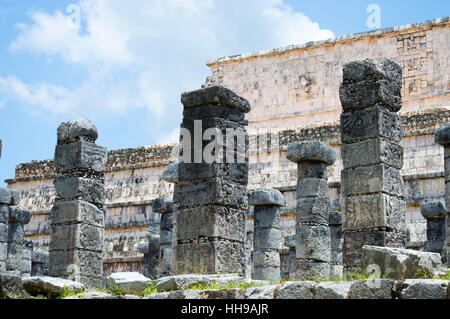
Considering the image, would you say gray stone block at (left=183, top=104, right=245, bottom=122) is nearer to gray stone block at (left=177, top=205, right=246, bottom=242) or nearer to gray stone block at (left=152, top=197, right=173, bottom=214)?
gray stone block at (left=177, top=205, right=246, bottom=242)

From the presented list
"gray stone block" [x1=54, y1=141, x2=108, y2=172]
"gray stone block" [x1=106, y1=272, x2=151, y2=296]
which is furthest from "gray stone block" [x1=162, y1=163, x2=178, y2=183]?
"gray stone block" [x1=106, y1=272, x2=151, y2=296]

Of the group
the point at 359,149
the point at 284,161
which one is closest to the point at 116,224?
the point at 284,161

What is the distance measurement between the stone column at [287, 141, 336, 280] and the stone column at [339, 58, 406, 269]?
10.1ft

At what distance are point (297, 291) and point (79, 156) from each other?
6.90 m

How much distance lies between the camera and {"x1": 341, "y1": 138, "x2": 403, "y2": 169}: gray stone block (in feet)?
39.2

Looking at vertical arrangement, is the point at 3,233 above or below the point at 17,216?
below

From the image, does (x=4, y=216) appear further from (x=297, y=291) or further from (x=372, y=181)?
(x=297, y=291)

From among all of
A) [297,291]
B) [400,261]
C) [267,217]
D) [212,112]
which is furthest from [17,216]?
[400,261]

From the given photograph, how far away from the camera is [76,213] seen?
1379 centimetres

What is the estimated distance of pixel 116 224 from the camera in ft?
94.6

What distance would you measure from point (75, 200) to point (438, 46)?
19441 millimetres

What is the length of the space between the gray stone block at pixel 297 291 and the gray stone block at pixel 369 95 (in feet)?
15.4
